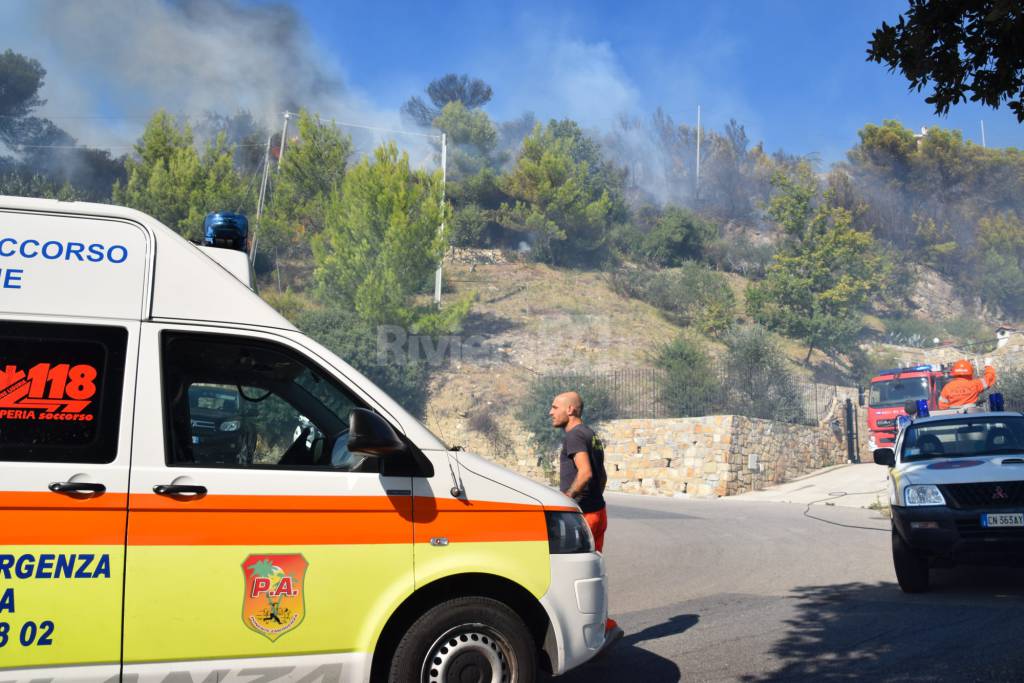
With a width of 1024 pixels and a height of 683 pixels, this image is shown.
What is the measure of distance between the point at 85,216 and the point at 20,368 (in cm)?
75

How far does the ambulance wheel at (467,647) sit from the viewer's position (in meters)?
3.72

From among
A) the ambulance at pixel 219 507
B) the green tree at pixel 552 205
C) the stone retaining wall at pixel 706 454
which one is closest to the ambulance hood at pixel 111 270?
the ambulance at pixel 219 507

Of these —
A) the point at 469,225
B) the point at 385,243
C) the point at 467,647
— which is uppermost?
the point at 469,225

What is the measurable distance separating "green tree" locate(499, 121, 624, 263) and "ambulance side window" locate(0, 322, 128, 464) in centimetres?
5458

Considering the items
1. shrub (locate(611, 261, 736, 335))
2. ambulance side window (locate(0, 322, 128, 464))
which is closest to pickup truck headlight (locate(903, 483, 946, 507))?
ambulance side window (locate(0, 322, 128, 464))

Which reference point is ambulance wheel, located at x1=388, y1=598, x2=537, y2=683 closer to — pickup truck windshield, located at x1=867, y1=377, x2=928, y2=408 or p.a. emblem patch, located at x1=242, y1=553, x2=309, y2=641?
p.a. emblem patch, located at x1=242, y1=553, x2=309, y2=641

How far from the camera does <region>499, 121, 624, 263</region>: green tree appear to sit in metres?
58.2

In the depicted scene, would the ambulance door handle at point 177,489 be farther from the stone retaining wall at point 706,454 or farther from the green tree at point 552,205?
the green tree at point 552,205

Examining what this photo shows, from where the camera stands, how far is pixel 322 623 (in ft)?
11.7

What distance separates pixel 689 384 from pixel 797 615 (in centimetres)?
2167

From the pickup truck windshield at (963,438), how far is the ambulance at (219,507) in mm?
5952

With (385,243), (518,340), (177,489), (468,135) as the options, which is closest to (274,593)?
(177,489)

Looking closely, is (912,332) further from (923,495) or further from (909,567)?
(923,495)

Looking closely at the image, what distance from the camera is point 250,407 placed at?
4020 millimetres
